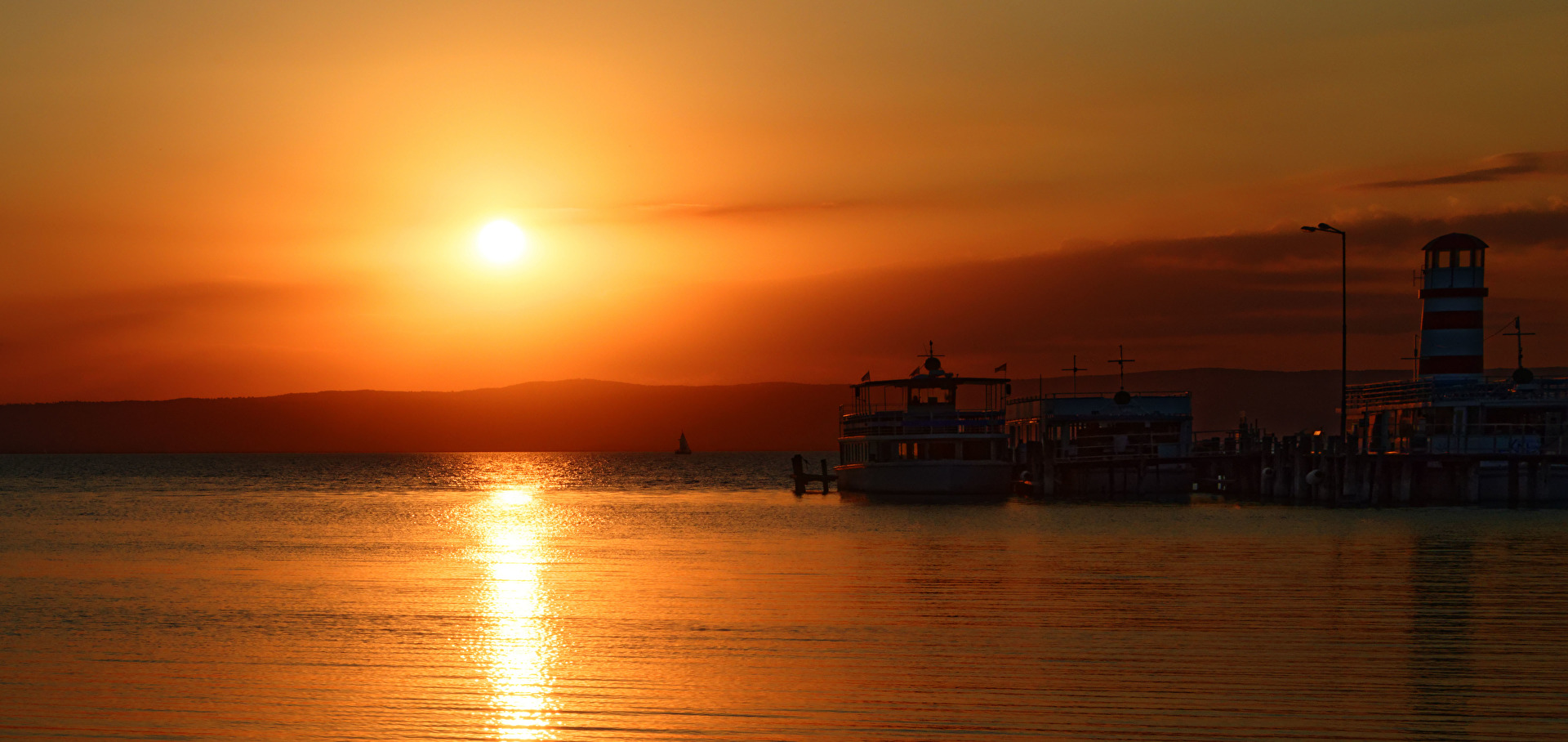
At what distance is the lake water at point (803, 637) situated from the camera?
643 inches

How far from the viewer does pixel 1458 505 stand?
209ft

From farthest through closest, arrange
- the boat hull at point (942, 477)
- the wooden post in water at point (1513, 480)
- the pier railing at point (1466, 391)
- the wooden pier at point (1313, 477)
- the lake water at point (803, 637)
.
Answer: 1. the boat hull at point (942, 477)
2. the pier railing at point (1466, 391)
3. the wooden pier at point (1313, 477)
4. the wooden post in water at point (1513, 480)
5. the lake water at point (803, 637)

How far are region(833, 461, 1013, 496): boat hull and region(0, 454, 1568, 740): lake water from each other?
23143 mm

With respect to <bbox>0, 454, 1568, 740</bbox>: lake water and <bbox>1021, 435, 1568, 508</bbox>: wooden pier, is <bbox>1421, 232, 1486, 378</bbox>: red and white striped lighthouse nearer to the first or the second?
<bbox>1021, 435, 1568, 508</bbox>: wooden pier

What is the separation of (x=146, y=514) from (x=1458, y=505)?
62.4 m

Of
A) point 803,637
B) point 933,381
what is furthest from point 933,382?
point 803,637

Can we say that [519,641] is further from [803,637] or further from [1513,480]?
[1513,480]

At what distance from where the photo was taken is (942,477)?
2913 inches

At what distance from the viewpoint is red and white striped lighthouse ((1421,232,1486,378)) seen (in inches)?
2778

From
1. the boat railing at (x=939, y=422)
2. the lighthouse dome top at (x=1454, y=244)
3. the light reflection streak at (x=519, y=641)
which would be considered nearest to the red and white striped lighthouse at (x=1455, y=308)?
the lighthouse dome top at (x=1454, y=244)

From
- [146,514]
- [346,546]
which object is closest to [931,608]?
[346,546]

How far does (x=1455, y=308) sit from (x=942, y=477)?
2672 cm

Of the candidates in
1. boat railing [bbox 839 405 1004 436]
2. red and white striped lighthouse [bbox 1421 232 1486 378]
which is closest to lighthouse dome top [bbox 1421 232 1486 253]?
red and white striped lighthouse [bbox 1421 232 1486 378]

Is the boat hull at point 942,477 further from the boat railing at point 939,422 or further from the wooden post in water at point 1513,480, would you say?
the wooden post in water at point 1513,480
